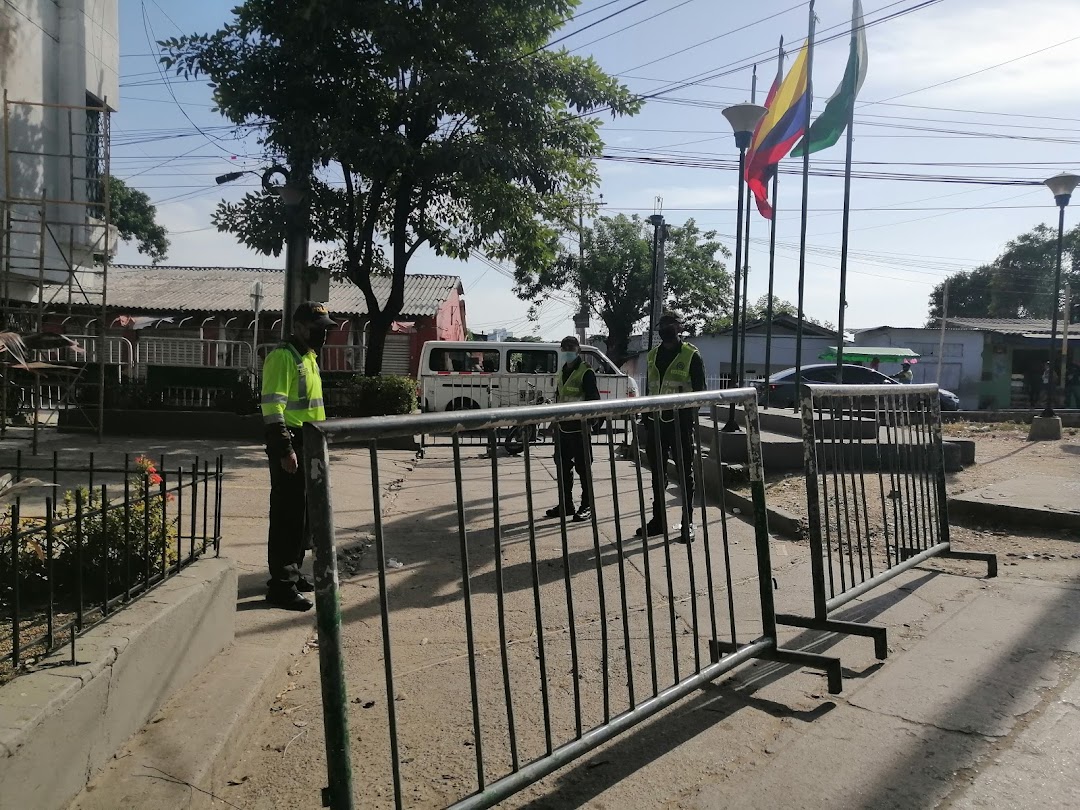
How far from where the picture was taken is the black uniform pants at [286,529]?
4.47m

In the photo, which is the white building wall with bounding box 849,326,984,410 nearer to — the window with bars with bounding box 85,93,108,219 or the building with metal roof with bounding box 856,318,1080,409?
the building with metal roof with bounding box 856,318,1080,409

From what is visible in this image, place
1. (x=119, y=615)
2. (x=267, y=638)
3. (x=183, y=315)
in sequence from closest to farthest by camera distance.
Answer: (x=119, y=615) → (x=267, y=638) → (x=183, y=315)

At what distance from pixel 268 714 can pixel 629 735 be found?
1423 millimetres

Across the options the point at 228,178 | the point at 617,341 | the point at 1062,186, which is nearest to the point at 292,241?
the point at 228,178

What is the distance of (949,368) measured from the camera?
113 feet

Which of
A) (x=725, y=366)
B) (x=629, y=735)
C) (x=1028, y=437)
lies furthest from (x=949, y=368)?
(x=629, y=735)

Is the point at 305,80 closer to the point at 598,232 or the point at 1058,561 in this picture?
the point at 1058,561

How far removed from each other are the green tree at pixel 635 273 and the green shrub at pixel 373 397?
27583 mm

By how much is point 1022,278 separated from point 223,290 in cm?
5537

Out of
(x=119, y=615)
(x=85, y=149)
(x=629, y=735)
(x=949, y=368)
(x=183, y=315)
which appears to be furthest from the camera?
(x=949, y=368)

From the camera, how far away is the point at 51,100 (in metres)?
11.1

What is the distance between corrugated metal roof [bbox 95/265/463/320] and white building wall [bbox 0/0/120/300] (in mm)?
13692

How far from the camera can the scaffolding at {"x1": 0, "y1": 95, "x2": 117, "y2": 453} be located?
9891 millimetres

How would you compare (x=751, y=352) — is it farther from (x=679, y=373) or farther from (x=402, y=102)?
(x=679, y=373)
